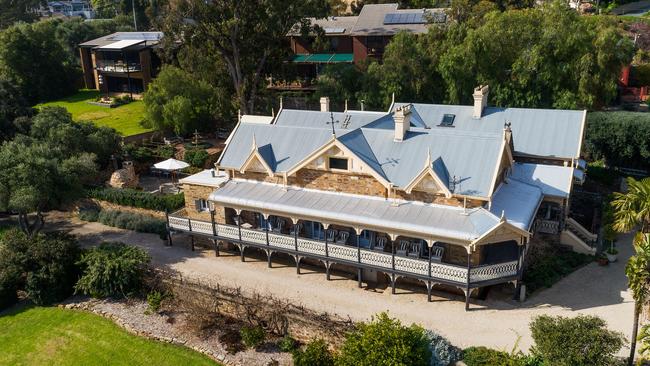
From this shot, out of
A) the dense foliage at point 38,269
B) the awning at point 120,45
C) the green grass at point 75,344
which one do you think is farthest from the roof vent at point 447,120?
the awning at point 120,45

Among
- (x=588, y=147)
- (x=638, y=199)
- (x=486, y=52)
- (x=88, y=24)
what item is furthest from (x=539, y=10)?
(x=88, y=24)

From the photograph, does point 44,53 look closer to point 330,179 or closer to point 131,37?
point 131,37

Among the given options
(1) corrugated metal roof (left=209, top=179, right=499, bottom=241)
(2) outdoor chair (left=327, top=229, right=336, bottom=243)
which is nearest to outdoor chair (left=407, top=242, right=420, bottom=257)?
(1) corrugated metal roof (left=209, top=179, right=499, bottom=241)

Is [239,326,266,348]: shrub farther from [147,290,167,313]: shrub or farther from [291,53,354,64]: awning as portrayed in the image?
[291,53,354,64]: awning

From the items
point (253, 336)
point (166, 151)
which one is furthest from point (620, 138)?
point (166, 151)

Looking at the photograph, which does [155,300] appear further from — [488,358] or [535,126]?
[535,126]

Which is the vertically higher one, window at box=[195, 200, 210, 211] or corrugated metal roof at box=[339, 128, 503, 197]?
corrugated metal roof at box=[339, 128, 503, 197]
